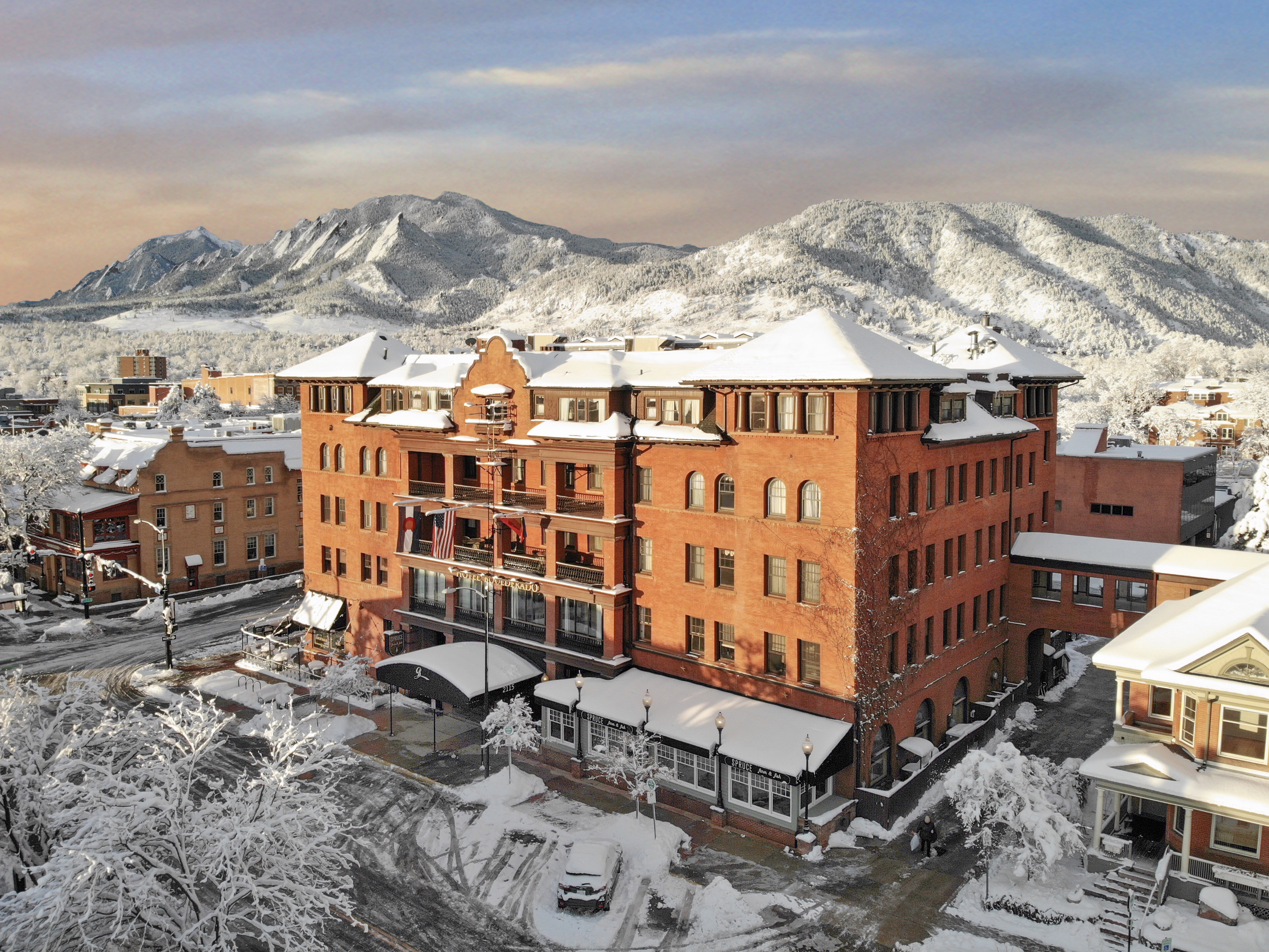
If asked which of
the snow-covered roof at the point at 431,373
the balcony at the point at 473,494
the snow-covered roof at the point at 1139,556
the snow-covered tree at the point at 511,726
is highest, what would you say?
the snow-covered roof at the point at 431,373

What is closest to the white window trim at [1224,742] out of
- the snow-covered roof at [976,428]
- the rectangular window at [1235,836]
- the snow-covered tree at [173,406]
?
the rectangular window at [1235,836]

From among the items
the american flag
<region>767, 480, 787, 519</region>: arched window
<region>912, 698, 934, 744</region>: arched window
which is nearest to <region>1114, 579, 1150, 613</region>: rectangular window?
<region>912, 698, 934, 744</region>: arched window

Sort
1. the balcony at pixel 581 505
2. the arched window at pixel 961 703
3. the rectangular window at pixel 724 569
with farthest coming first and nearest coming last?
the arched window at pixel 961 703, the balcony at pixel 581 505, the rectangular window at pixel 724 569

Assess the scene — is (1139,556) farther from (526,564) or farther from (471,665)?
(471,665)

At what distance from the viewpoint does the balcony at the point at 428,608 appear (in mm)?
50688

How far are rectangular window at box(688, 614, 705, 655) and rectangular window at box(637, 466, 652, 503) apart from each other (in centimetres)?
597

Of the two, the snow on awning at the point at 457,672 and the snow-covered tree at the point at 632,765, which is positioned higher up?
the snow on awning at the point at 457,672

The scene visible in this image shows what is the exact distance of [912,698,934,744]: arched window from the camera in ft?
133

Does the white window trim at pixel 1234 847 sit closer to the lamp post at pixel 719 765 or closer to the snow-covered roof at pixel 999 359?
the lamp post at pixel 719 765

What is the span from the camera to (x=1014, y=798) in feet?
97.0

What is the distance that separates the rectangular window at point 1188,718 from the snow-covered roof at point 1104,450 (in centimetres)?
3200

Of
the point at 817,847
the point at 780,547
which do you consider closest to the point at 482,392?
the point at 780,547

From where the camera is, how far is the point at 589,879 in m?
29.3

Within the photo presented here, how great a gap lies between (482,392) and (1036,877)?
32.2 meters
